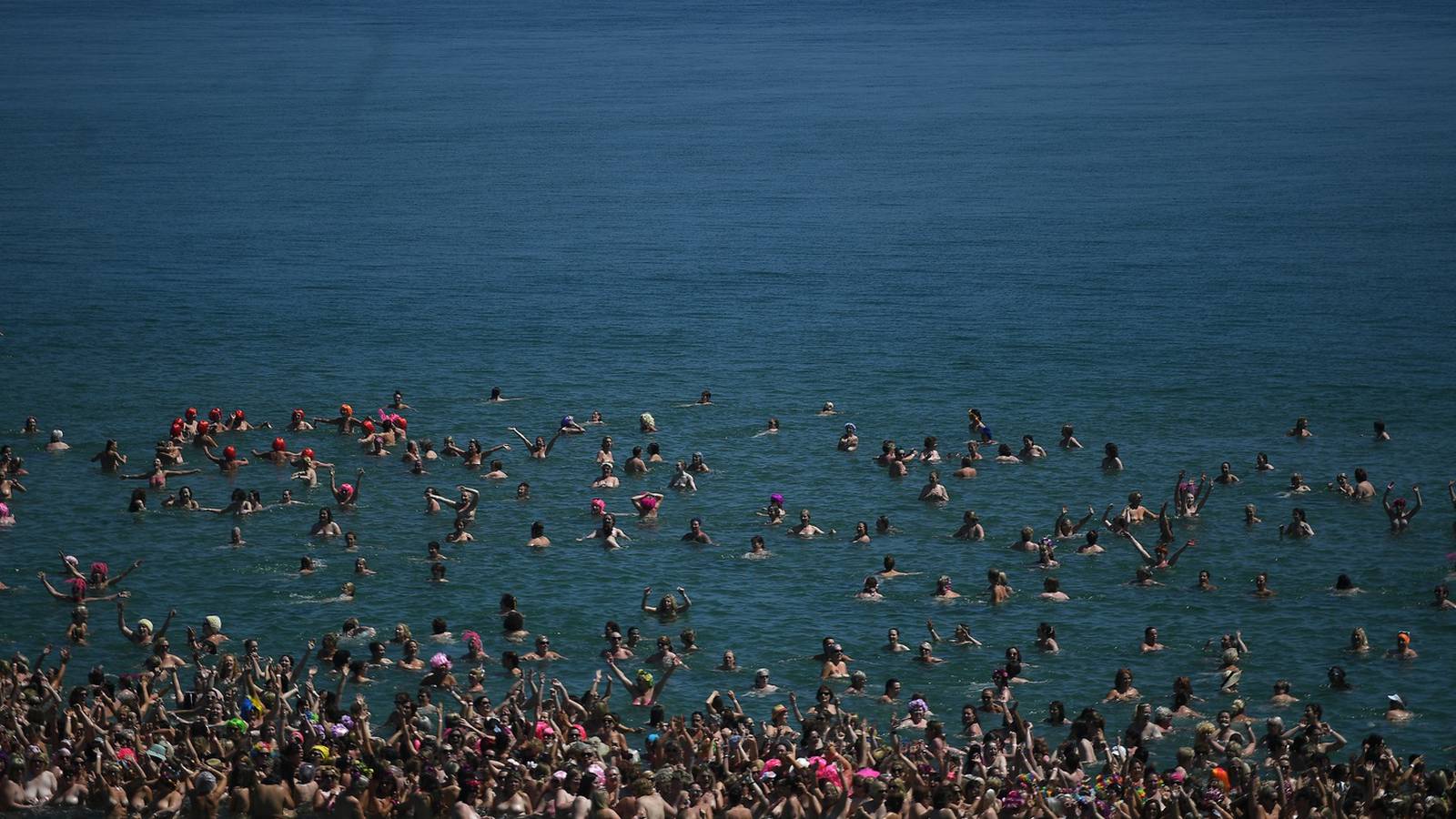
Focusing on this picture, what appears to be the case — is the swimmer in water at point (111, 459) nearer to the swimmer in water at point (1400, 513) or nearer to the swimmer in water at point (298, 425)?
the swimmer in water at point (298, 425)

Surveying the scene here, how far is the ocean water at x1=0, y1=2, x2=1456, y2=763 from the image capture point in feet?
129

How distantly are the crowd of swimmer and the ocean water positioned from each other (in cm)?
111

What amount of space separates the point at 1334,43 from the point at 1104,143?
7215 centimetres

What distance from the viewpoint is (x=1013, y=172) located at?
128625 millimetres

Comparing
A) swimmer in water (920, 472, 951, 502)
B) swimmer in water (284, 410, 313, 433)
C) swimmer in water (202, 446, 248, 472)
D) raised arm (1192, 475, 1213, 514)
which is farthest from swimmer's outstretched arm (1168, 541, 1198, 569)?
swimmer in water (284, 410, 313, 433)

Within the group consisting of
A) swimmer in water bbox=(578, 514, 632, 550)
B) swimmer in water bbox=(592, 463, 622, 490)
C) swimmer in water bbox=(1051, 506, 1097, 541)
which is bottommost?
swimmer in water bbox=(578, 514, 632, 550)

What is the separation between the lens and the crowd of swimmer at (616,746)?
23.6 m

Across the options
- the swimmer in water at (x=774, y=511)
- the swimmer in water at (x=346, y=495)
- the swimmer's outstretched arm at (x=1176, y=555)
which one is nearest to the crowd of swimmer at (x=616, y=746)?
the swimmer's outstretched arm at (x=1176, y=555)

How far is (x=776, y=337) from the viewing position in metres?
74.2

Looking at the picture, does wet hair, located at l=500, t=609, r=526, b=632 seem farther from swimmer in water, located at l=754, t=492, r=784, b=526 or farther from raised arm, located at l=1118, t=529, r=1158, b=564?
raised arm, located at l=1118, t=529, r=1158, b=564

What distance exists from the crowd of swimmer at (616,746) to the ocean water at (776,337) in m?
1.11

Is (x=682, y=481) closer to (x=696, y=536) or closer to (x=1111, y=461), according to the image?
(x=696, y=536)

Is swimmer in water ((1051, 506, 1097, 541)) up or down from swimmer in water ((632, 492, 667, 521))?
up

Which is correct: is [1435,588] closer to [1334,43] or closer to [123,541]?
[123,541]
